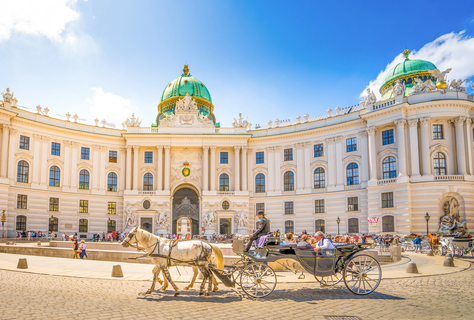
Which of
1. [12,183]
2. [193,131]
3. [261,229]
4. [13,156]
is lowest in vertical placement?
[261,229]

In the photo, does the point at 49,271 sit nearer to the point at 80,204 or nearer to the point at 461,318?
the point at 461,318

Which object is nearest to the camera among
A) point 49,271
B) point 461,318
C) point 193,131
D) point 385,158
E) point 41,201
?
point 461,318

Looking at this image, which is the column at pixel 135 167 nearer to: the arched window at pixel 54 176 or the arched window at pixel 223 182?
the arched window at pixel 54 176

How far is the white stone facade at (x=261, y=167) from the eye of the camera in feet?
137

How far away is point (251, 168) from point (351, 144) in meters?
14.3

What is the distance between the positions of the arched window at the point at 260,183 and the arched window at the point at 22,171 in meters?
29.7

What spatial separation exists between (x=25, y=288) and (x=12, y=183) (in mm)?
37611

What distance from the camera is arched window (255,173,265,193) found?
177 feet

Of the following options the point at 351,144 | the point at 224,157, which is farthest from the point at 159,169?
the point at 351,144

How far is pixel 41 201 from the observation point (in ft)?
157

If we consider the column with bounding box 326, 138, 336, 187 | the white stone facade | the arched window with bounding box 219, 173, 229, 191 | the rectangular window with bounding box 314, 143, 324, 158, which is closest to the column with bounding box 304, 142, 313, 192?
the white stone facade

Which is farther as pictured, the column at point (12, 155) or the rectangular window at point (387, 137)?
the column at point (12, 155)

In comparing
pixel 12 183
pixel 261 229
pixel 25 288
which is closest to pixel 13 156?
pixel 12 183

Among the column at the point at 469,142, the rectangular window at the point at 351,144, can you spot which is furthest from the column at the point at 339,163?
the column at the point at 469,142
